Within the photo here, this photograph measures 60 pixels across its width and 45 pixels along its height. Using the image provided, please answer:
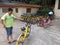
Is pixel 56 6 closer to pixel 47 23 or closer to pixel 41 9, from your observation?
pixel 41 9

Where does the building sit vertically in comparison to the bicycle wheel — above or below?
below

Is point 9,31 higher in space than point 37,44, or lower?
higher

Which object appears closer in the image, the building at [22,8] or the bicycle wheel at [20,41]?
the bicycle wheel at [20,41]

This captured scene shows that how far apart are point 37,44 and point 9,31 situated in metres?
1.54

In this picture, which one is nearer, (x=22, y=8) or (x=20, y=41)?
(x=20, y=41)

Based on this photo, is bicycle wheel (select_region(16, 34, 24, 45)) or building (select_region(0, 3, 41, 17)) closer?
bicycle wheel (select_region(16, 34, 24, 45))

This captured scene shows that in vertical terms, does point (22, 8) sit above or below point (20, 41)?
below

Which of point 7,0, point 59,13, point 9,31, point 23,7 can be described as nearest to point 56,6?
point 59,13

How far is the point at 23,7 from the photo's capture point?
846 inches

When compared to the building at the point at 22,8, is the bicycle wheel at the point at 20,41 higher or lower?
higher

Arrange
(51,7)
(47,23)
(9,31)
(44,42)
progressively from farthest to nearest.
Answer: (51,7) < (47,23) < (44,42) < (9,31)

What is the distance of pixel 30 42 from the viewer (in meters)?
10.3

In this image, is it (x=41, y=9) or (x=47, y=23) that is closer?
(x=47, y=23)

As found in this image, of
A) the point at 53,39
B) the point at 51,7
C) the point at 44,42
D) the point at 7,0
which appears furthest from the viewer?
the point at 7,0
